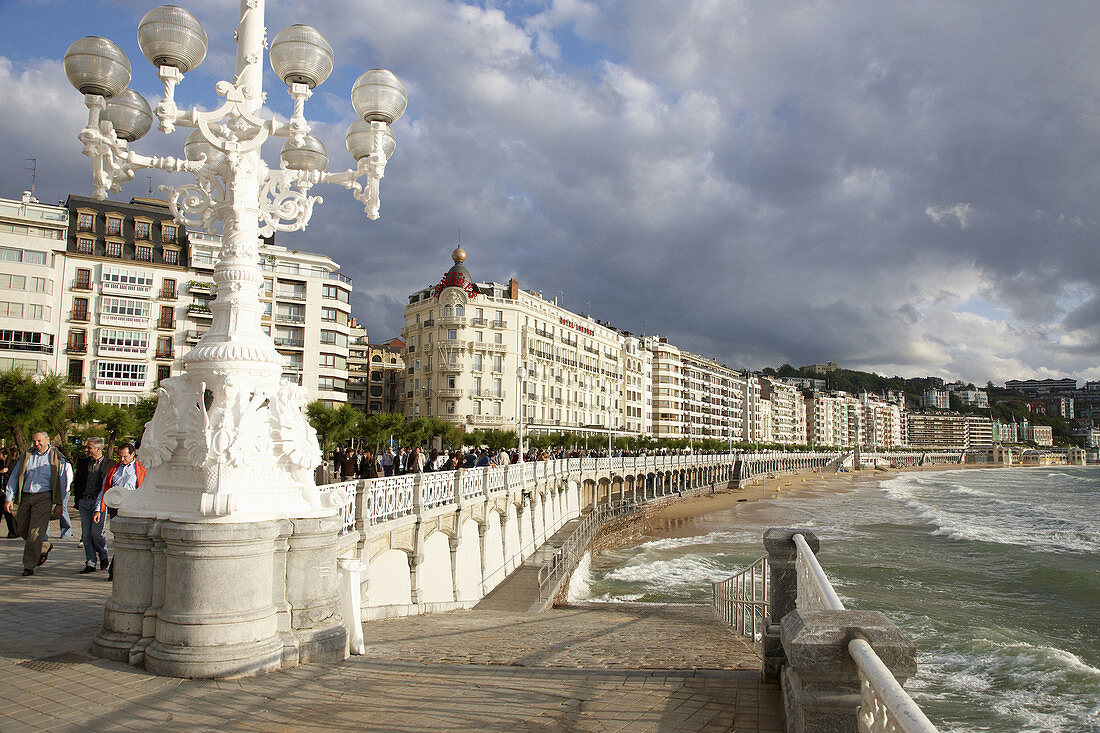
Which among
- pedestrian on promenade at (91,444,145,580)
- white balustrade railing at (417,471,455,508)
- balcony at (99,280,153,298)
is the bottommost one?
white balustrade railing at (417,471,455,508)

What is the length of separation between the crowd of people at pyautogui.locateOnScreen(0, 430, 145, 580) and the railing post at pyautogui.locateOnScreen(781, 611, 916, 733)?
27.9ft

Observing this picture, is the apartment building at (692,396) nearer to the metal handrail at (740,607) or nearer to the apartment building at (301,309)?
the apartment building at (301,309)

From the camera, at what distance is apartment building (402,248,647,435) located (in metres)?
63.7

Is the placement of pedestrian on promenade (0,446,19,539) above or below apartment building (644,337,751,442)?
below

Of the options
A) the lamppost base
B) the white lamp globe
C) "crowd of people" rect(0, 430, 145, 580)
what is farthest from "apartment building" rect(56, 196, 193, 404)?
the lamppost base

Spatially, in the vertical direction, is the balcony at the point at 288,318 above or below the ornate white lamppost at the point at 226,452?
above

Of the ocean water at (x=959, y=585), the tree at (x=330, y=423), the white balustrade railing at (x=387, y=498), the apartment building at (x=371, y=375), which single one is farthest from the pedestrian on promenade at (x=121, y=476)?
the apartment building at (x=371, y=375)

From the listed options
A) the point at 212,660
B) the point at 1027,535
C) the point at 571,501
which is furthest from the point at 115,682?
the point at 1027,535

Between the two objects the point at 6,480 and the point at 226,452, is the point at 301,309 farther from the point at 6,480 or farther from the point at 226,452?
the point at 226,452

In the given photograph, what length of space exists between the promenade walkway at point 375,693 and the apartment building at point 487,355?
51.0 meters

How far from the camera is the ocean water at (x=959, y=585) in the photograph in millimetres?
12070

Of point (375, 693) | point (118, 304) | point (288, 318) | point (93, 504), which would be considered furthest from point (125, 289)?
point (375, 693)

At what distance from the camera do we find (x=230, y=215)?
6297mm

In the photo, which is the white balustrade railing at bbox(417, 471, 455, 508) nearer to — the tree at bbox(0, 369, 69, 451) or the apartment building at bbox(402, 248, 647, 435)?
the tree at bbox(0, 369, 69, 451)
